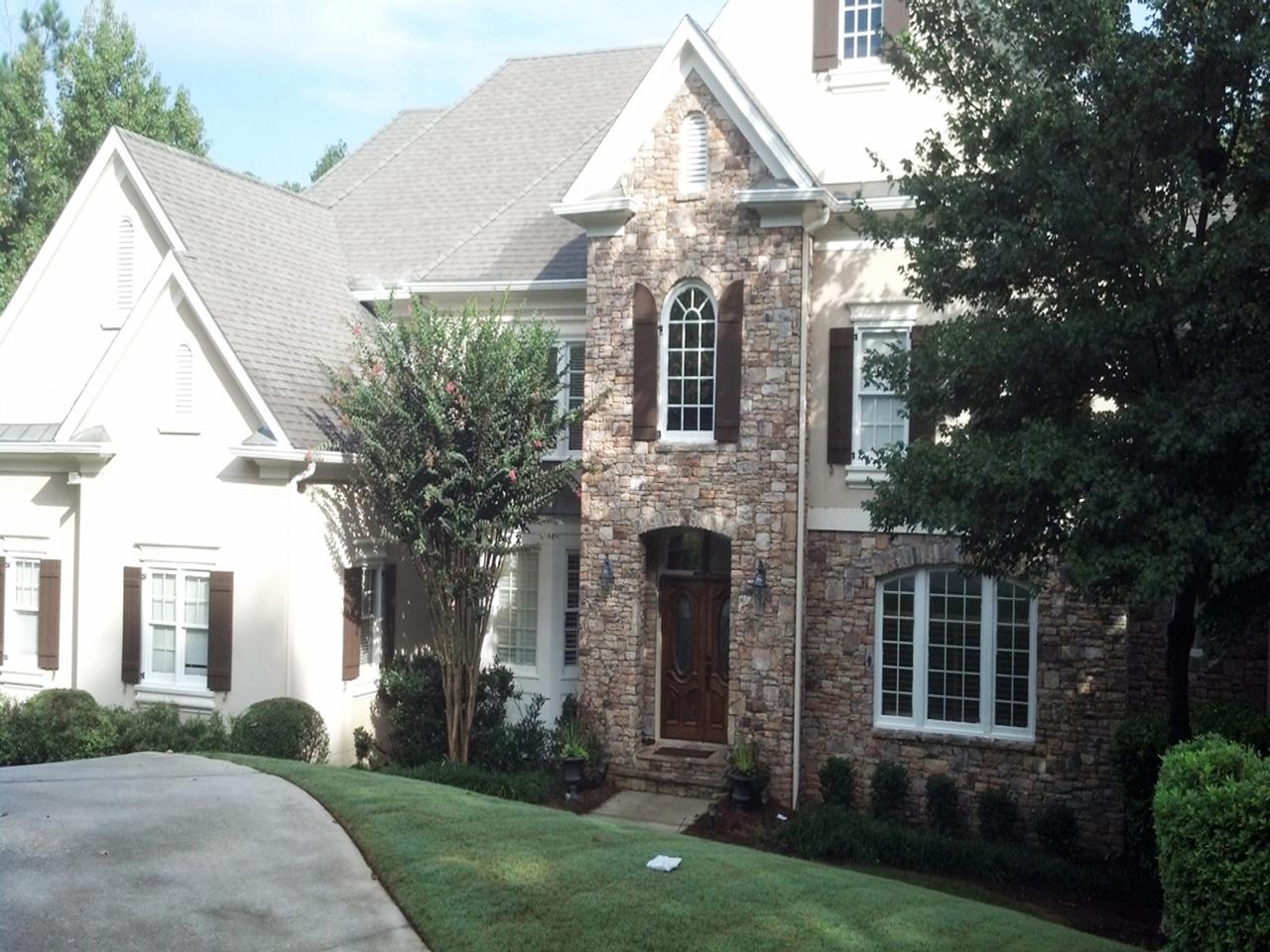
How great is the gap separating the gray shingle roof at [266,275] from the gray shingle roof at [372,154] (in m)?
2.09

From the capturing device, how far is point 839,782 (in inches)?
632

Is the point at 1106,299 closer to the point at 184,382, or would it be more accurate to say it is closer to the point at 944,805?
the point at 944,805

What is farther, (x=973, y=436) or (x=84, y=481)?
(x=84, y=481)

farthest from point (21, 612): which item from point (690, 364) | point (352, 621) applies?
point (690, 364)

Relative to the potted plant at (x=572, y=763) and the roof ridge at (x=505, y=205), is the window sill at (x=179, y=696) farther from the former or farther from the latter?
the roof ridge at (x=505, y=205)

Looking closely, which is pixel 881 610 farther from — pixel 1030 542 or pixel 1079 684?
pixel 1030 542

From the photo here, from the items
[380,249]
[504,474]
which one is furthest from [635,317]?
[380,249]

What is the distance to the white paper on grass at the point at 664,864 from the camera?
34.1 ft

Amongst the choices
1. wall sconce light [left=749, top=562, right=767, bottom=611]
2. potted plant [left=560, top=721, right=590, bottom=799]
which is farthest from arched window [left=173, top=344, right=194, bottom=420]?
wall sconce light [left=749, top=562, right=767, bottom=611]

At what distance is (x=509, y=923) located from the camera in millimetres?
9109

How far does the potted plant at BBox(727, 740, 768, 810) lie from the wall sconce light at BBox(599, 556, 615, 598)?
2692 millimetres

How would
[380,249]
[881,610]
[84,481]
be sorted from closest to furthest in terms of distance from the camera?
[881,610] → [84,481] → [380,249]

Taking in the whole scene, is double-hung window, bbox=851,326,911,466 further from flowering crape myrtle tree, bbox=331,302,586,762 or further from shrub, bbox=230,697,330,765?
shrub, bbox=230,697,330,765

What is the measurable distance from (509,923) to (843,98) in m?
12.2
